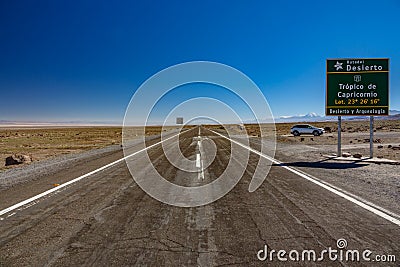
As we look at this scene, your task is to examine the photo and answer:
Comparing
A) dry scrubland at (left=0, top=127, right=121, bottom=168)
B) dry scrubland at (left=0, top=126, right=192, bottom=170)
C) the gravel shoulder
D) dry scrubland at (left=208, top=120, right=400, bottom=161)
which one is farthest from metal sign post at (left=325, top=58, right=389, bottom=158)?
Result: dry scrubland at (left=0, top=127, right=121, bottom=168)

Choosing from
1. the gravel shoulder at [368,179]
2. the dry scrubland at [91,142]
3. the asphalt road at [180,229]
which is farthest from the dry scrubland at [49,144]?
the gravel shoulder at [368,179]

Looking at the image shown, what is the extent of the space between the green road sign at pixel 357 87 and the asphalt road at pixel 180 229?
29.7ft

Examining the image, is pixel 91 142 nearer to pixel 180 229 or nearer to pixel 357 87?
pixel 357 87

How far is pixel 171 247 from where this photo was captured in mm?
3955

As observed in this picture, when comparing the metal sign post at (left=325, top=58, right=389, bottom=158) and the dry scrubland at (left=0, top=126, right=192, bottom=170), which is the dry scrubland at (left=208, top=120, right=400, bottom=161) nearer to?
the metal sign post at (left=325, top=58, right=389, bottom=158)

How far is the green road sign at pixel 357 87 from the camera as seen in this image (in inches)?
560

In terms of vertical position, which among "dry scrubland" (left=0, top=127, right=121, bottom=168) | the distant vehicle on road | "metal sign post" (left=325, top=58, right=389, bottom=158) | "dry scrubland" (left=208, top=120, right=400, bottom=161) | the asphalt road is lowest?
"dry scrubland" (left=0, top=127, right=121, bottom=168)

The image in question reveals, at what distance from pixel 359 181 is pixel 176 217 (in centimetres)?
598

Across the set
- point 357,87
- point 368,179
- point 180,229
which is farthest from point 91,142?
point 180,229

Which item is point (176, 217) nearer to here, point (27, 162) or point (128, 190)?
point (128, 190)

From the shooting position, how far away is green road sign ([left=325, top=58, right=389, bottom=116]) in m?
14.2

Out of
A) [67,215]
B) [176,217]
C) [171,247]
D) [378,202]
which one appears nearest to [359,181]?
[378,202]

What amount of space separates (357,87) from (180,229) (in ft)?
43.5

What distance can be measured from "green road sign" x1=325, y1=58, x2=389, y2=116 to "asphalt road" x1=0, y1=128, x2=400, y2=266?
9056mm
